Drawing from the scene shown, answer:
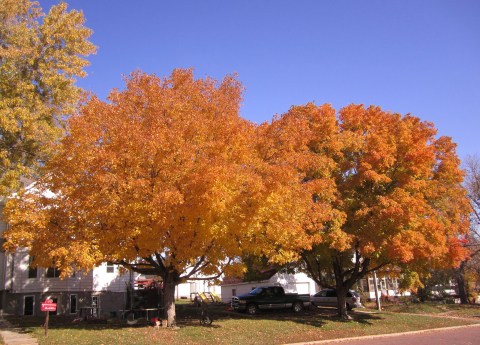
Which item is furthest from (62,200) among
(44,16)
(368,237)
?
(368,237)

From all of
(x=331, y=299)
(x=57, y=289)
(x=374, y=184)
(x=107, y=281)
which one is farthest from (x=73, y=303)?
(x=331, y=299)

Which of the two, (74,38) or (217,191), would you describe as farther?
(74,38)

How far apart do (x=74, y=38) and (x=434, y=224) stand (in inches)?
784

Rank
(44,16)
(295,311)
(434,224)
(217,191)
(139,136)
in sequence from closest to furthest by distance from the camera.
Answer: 1. (217,191)
2. (139,136)
3. (434,224)
4. (44,16)
5. (295,311)

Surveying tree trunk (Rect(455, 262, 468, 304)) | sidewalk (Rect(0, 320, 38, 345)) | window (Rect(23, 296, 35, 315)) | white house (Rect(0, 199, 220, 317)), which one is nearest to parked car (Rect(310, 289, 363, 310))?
tree trunk (Rect(455, 262, 468, 304))

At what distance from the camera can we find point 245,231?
1466 cm

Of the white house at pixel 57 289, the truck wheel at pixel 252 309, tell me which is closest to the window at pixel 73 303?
the white house at pixel 57 289

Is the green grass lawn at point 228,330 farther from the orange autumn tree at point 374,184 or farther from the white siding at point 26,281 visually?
the white siding at point 26,281

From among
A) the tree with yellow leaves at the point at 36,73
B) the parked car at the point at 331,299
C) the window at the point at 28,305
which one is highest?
the tree with yellow leaves at the point at 36,73

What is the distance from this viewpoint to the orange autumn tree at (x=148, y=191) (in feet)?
44.6

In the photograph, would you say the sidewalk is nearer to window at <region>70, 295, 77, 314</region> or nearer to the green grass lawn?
the green grass lawn

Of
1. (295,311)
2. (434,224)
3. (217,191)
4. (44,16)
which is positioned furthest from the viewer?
(295,311)

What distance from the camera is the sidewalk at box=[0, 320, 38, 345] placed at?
513 inches

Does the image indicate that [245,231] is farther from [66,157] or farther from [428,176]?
[428,176]
